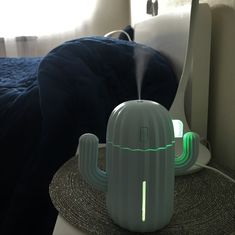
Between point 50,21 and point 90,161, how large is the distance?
2.39m

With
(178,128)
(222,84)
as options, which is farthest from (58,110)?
(222,84)

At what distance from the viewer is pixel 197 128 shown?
752mm

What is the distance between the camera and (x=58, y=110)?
2.34 feet

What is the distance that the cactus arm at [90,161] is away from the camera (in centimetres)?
42

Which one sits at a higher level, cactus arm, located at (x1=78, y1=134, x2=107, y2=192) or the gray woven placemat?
cactus arm, located at (x1=78, y1=134, x2=107, y2=192)

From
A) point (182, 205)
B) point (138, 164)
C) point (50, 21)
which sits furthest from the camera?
point (50, 21)

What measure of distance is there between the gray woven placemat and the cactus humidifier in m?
0.03

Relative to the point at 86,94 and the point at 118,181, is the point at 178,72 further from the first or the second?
the point at 118,181

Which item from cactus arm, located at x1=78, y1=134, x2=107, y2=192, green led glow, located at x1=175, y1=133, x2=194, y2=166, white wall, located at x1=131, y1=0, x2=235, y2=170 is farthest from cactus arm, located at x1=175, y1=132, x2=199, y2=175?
white wall, located at x1=131, y1=0, x2=235, y2=170

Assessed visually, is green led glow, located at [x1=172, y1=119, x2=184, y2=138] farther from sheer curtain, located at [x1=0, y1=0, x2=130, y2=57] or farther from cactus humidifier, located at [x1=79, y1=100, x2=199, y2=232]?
sheer curtain, located at [x1=0, y1=0, x2=130, y2=57]

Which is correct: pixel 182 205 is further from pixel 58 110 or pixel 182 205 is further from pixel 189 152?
pixel 58 110

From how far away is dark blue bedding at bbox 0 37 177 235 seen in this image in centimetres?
72

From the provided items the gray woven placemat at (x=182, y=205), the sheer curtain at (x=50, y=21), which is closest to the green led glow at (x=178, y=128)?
the gray woven placemat at (x=182, y=205)

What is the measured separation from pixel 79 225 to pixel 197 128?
427 millimetres
